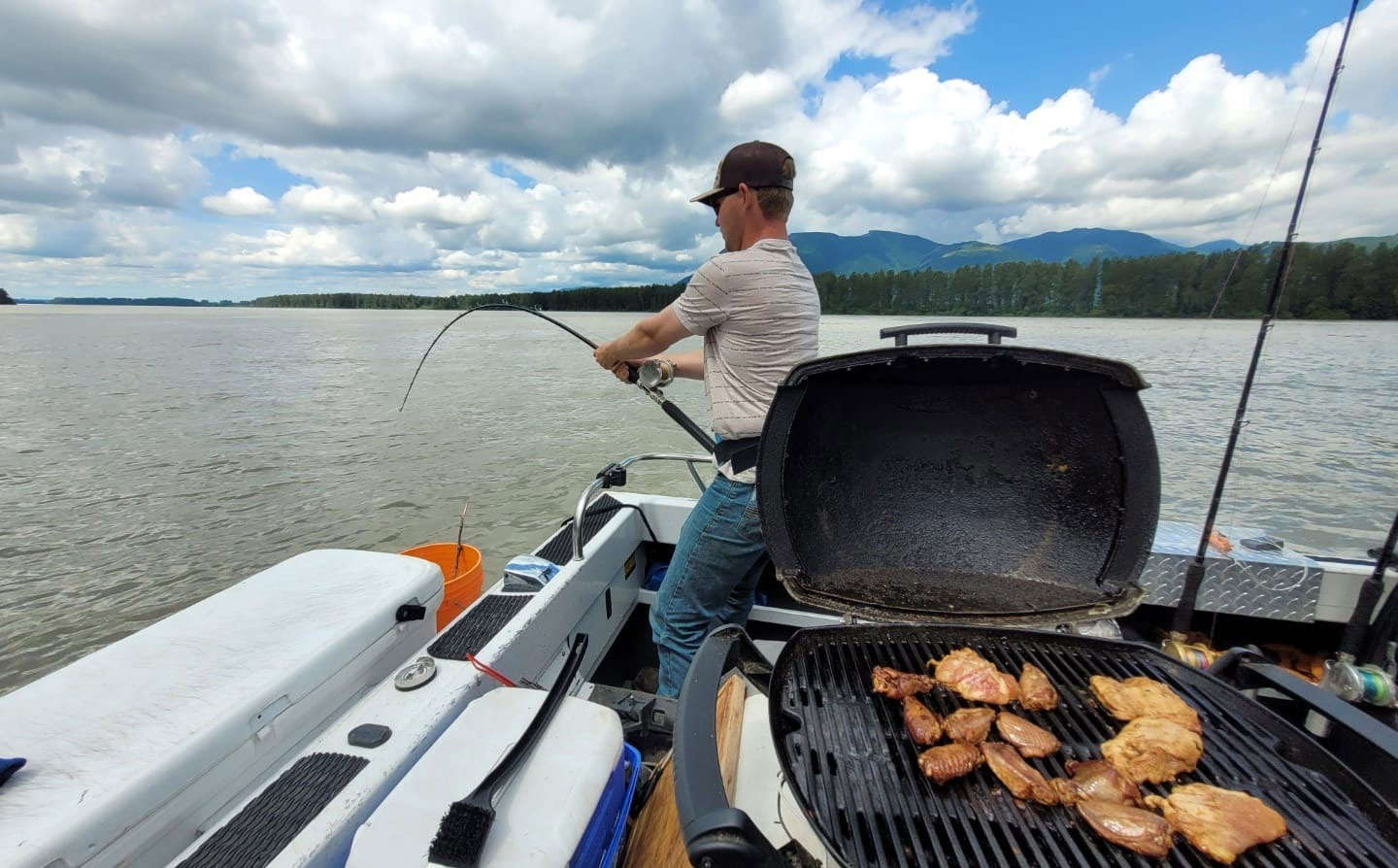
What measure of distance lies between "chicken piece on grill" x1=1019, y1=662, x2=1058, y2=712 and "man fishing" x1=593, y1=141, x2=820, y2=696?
2.86ft

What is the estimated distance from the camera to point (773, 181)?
2.04m

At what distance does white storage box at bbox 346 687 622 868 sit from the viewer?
1.04m

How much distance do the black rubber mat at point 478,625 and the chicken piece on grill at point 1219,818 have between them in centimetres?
170

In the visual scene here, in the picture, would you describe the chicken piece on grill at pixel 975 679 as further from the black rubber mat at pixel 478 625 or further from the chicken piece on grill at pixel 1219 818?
the black rubber mat at pixel 478 625

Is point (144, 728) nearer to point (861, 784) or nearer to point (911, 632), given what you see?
point (861, 784)

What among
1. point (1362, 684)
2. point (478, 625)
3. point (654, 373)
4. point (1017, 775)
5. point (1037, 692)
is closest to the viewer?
point (1017, 775)

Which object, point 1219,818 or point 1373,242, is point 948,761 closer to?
point 1219,818

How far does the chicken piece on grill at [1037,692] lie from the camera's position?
130cm

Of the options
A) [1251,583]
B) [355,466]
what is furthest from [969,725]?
[355,466]

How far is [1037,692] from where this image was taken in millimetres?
1312

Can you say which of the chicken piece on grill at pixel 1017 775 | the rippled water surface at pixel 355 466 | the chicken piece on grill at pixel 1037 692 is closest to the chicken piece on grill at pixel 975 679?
the chicken piece on grill at pixel 1037 692

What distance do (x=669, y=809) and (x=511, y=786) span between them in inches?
18.5

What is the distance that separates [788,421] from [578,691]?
1521 mm

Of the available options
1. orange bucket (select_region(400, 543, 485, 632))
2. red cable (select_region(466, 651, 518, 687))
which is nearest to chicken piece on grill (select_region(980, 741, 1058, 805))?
red cable (select_region(466, 651, 518, 687))
